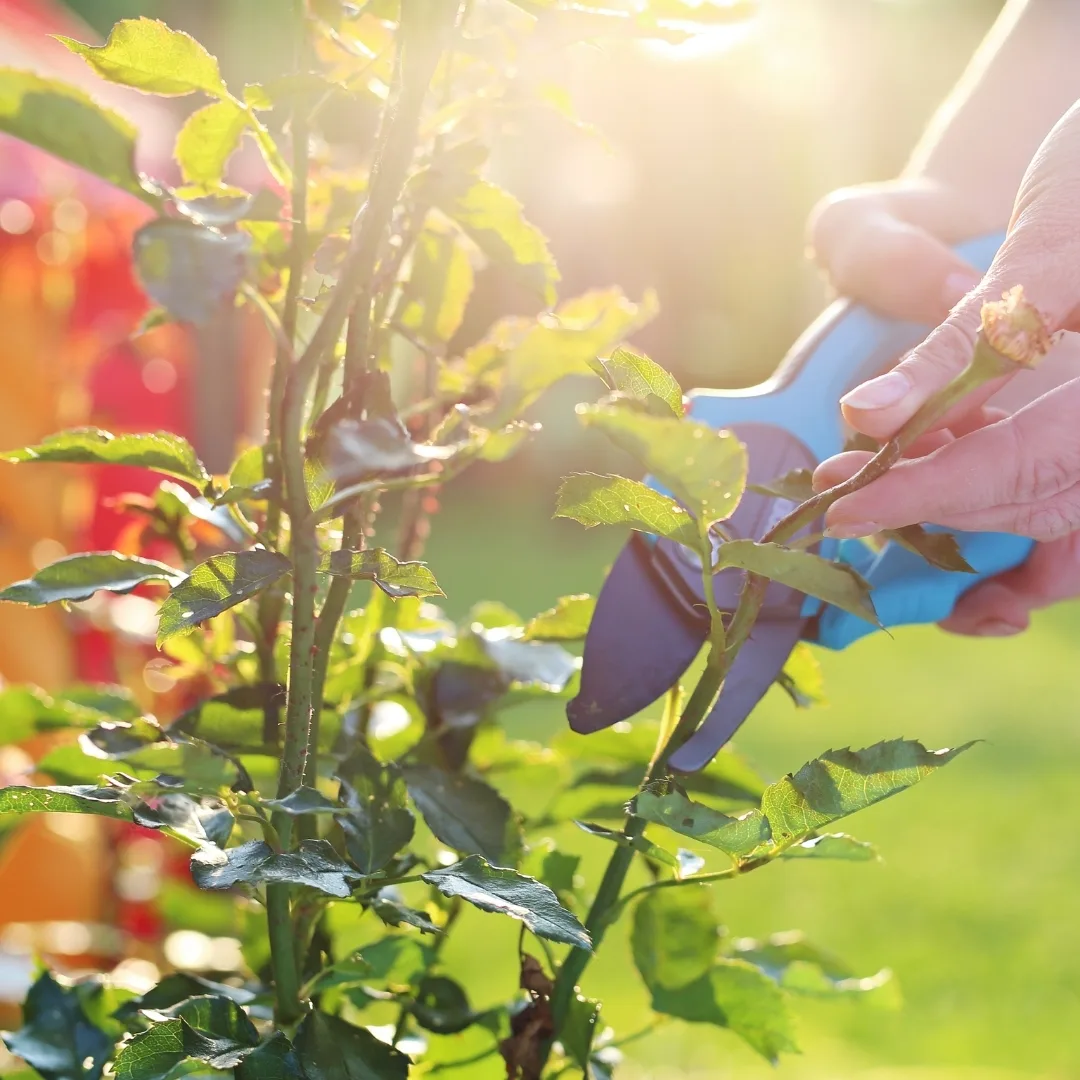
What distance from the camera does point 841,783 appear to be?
343 mm

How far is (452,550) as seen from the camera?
5.71 m

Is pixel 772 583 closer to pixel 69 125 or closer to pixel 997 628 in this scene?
pixel 997 628

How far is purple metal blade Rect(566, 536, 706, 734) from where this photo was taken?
0.44 metres

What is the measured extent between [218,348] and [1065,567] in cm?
182

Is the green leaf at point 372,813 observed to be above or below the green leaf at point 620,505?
below

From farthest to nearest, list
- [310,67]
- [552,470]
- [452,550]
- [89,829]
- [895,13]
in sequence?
[895,13] → [552,470] → [452,550] → [89,829] → [310,67]

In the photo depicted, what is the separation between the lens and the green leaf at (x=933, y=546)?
0.38 meters

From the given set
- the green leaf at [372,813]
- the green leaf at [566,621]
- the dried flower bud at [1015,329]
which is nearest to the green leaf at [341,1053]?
the green leaf at [372,813]

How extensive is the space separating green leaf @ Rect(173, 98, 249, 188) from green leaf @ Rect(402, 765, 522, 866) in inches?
9.1

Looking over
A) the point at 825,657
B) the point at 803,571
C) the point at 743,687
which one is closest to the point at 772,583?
the point at 743,687

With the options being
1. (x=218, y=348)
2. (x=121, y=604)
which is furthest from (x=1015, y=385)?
(x=218, y=348)

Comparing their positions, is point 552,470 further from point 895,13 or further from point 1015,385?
point 1015,385

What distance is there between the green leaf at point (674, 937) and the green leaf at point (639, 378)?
22 cm

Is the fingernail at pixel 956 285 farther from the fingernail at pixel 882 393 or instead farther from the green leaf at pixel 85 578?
the green leaf at pixel 85 578
